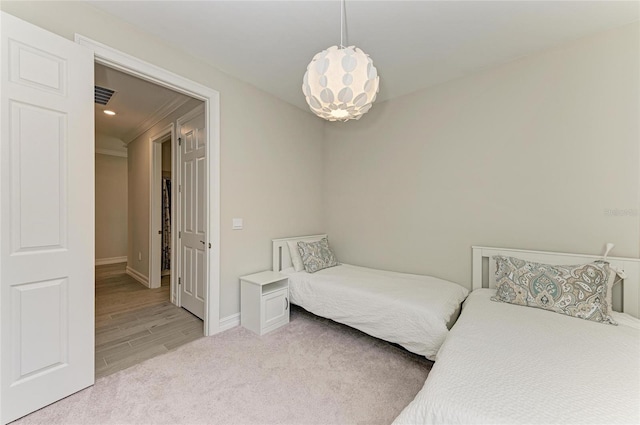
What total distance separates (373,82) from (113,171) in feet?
21.7

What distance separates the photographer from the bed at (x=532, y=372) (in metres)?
0.93

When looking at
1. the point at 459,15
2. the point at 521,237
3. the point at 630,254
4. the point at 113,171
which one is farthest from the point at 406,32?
the point at 113,171

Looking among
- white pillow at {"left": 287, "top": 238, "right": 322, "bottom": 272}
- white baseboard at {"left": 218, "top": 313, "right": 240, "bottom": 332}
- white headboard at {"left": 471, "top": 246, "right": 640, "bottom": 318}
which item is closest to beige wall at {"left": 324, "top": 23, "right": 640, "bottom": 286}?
white headboard at {"left": 471, "top": 246, "right": 640, "bottom": 318}

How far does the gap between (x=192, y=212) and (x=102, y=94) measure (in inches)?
67.8

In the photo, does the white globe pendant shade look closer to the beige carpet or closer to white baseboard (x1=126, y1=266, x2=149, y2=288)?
the beige carpet

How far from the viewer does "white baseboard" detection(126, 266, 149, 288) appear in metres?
4.20

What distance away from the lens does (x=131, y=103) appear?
3.26 m

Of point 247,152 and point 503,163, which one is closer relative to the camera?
point 503,163

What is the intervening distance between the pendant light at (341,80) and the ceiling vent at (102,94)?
2.84m

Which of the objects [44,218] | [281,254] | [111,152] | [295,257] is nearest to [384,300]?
[295,257]

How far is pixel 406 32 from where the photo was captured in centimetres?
202

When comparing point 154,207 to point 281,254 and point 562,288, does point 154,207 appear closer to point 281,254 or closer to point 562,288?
point 281,254

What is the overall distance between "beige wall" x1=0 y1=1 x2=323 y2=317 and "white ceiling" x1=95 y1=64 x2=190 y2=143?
1.91 feet

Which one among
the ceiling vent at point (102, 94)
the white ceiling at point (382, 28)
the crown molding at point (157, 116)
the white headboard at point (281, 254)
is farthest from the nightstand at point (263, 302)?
the ceiling vent at point (102, 94)
